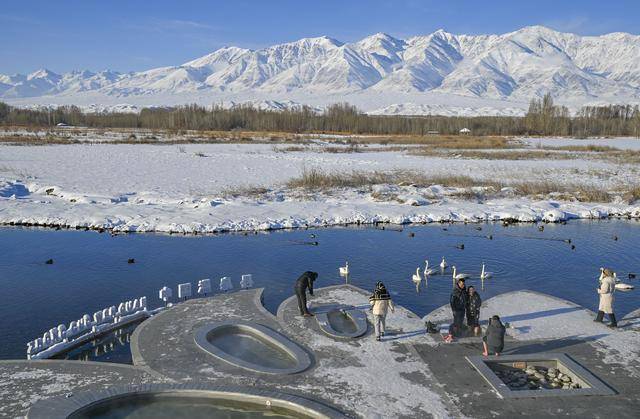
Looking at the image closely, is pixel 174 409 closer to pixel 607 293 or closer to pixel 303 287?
pixel 303 287

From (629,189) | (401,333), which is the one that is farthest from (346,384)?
Answer: (629,189)

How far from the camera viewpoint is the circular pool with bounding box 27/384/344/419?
39.6ft

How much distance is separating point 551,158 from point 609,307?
57212 millimetres

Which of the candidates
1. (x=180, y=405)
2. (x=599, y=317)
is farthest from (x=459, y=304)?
(x=180, y=405)

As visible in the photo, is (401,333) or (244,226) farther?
(244,226)

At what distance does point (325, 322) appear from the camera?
1742cm

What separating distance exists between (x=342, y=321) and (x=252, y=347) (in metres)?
3.61

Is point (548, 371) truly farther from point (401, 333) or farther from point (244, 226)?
point (244, 226)

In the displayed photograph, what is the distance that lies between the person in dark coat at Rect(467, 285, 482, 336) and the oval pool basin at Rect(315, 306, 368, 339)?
3335mm

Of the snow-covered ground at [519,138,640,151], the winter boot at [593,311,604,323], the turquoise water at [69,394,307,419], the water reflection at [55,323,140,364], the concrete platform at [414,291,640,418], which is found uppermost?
the snow-covered ground at [519,138,640,151]

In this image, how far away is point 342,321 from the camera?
1820 cm

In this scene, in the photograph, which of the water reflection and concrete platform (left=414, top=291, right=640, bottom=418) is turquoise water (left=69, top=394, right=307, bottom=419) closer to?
the water reflection

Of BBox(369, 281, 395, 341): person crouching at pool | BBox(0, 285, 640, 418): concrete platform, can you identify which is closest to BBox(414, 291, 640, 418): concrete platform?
BBox(0, 285, 640, 418): concrete platform

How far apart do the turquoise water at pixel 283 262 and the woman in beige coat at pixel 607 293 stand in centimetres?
277
